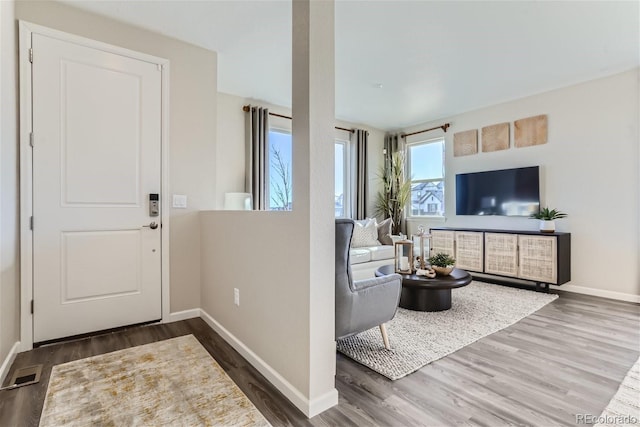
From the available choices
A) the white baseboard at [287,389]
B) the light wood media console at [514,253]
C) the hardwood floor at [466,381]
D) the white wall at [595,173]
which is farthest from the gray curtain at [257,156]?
the white wall at [595,173]

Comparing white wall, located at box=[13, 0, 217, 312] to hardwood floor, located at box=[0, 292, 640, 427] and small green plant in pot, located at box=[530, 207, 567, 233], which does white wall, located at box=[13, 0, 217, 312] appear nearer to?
hardwood floor, located at box=[0, 292, 640, 427]

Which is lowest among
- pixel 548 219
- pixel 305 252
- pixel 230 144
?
pixel 305 252

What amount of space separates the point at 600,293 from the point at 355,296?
3.66m

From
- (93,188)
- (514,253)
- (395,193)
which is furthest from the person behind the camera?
(395,193)

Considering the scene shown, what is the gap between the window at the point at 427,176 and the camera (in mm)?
5348

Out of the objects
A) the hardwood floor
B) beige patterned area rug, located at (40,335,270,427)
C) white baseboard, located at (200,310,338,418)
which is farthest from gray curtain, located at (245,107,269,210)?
beige patterned area rug, located at (40,335,270,427)

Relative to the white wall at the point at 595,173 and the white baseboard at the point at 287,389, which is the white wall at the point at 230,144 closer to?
the white baseboard at the point at 287,389

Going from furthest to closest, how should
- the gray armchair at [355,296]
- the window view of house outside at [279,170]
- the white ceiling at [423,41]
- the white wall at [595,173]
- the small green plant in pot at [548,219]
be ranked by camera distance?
the window view of house outside at [279,170]
the small green plant in pot at [548,219]
the white wall at [595,173]
the white ceiling at [423,41]
the gray armchair at [355,296]

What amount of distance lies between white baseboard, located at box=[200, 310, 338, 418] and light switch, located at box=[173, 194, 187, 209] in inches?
52.3

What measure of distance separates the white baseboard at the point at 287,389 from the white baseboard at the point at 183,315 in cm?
86

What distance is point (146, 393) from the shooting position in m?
1.66

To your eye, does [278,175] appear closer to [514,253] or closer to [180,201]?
[180,201]

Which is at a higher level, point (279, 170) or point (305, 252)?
point (279, 170)

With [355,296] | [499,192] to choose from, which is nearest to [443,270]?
[355,296]
